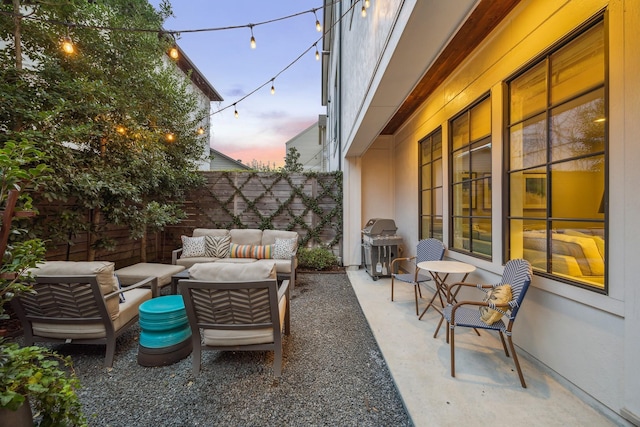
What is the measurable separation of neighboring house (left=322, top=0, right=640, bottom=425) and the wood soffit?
0.02 meters

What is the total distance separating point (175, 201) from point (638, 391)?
682cm

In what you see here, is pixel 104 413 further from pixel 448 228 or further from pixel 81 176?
pixel 448 228

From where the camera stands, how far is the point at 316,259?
5.80 metres

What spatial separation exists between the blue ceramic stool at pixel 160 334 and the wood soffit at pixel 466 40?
3.81 metres

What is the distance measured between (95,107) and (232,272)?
328 centimetres

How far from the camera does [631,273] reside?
1565mm

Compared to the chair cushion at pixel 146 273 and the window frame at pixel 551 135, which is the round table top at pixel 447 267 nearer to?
the window frame at pixel 551 135

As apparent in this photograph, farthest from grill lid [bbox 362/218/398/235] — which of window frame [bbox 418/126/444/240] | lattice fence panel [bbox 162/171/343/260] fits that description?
lattice fence panel [bbox 162/171/343/260]

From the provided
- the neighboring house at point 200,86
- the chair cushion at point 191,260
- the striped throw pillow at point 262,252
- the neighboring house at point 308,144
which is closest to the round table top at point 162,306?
the chair cushion at point 191,260

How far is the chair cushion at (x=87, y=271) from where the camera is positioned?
7.03 ft

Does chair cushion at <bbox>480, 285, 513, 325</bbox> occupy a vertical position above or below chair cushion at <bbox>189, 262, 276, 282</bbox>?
below

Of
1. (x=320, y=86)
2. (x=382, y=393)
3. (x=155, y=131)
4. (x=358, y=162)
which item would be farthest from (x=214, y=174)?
(x=320, y=86)

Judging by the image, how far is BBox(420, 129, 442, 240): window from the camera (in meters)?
4.23

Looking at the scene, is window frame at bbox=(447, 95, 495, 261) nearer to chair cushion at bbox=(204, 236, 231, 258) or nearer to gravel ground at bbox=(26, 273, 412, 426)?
gravel ground at bbox=(26, 273, 412, 426)
